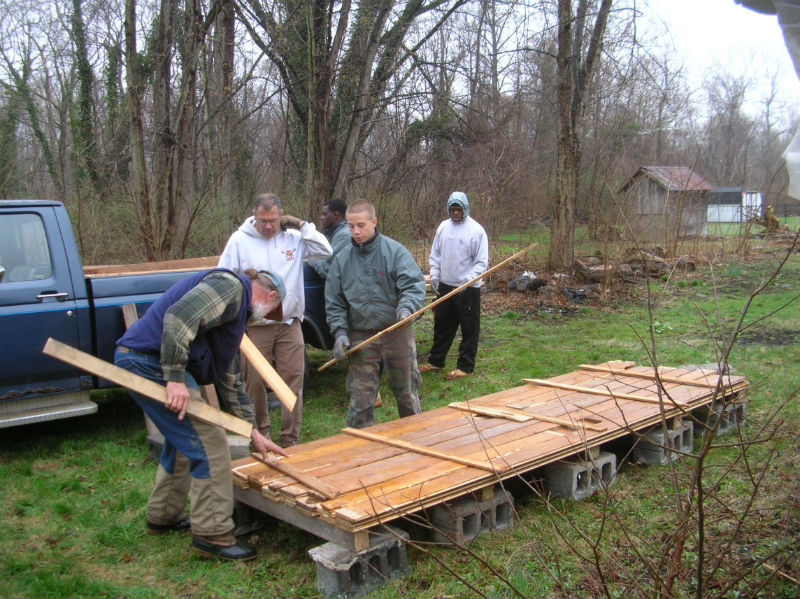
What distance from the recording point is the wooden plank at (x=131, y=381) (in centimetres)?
332

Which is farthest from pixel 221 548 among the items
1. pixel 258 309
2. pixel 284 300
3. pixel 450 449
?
pixel 284 300

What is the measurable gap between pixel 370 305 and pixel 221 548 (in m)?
2.11

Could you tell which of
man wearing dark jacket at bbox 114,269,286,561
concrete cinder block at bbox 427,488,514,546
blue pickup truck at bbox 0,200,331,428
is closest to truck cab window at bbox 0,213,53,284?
blue pickup truck at bbox 0,200,331,428

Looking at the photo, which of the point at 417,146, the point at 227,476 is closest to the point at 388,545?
the point at 227,476

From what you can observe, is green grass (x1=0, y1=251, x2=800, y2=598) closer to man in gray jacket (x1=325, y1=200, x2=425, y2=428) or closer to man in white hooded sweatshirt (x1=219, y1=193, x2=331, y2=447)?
man in white hooded sweatshirt (x1=219, y1=193, x2=331, y2=447)

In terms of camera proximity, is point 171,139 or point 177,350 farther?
point 171,139

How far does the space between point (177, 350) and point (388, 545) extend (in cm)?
141

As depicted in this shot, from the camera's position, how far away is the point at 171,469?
12.9 feet

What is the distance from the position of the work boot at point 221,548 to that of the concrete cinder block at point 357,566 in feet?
1.86

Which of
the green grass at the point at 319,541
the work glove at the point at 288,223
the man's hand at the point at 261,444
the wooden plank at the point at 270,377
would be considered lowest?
the green grass at the point at 319,541

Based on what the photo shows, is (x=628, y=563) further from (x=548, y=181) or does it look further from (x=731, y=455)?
(x=548, y=181)

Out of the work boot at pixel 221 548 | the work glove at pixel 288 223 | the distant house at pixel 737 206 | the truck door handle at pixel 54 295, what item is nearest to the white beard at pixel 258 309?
the work boot at pixel 221 548

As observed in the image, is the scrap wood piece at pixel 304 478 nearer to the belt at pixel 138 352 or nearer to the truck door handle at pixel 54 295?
the belt at pixel 138 352

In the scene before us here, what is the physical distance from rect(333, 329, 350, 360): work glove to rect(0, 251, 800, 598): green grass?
1.01m
